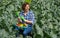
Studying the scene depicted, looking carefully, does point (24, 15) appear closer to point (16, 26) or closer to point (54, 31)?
point (16, 26)

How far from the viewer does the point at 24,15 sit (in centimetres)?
748

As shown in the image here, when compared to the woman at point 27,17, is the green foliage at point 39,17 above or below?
below

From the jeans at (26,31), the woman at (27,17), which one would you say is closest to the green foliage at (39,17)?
the jeans at (26,31)

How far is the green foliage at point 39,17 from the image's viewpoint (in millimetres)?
7895

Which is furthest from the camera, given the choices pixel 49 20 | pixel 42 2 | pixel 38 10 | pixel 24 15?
pixel 42 2

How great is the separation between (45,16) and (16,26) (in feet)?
5.17

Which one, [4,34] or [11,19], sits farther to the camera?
[11,19]

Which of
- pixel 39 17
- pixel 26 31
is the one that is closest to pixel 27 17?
pixel 26 31

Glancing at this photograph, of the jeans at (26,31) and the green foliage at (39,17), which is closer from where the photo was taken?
the jeans at (26,31)

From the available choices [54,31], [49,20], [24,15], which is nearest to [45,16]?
[49,20]

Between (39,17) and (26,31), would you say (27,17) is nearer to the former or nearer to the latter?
(26,31)

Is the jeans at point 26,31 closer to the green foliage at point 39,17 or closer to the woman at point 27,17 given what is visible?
the woman at point 27,17

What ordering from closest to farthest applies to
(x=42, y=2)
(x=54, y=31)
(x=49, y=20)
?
(x=54, y=31)
(x=49, y=20)
(x=42, y=2)

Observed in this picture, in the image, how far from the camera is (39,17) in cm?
886
